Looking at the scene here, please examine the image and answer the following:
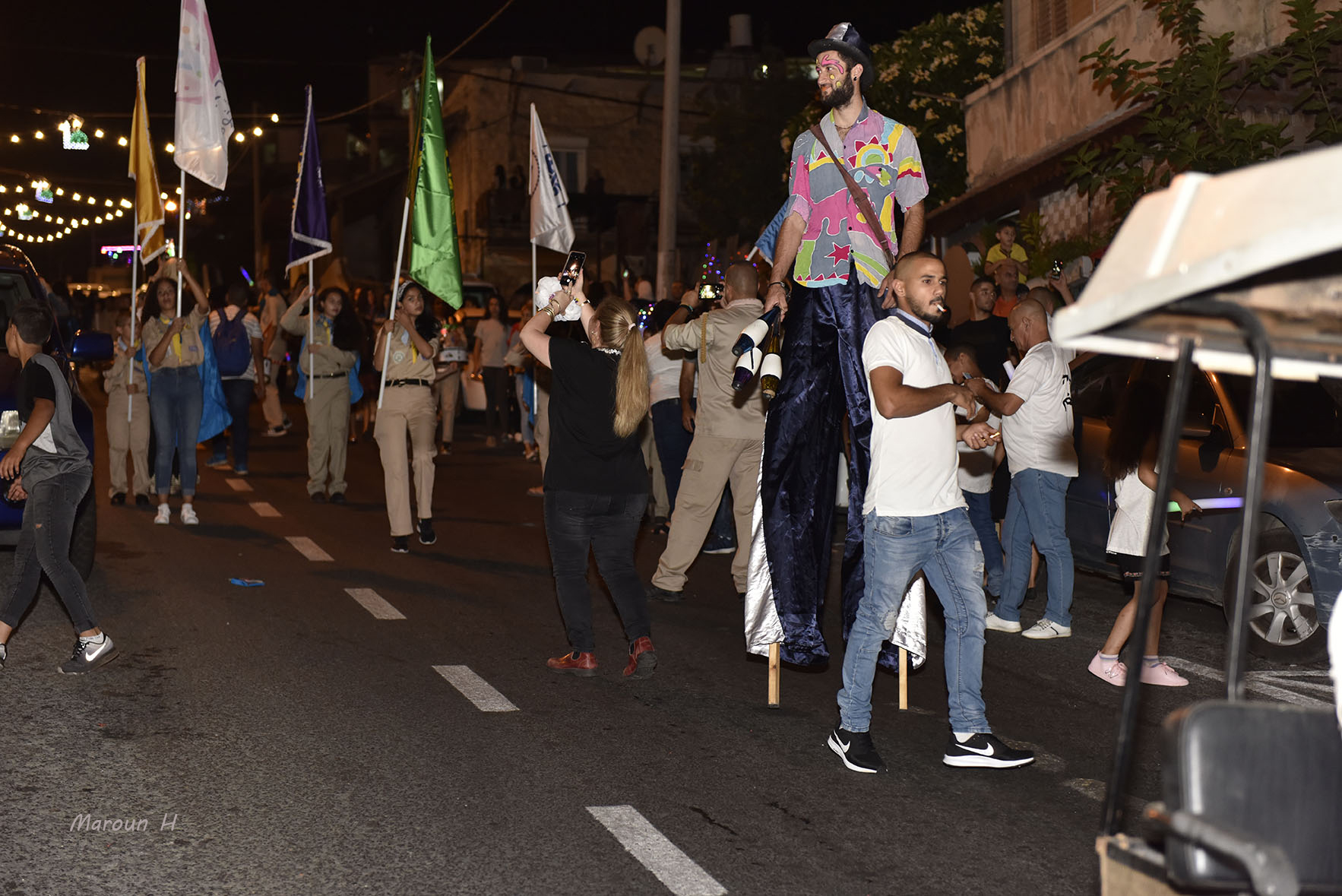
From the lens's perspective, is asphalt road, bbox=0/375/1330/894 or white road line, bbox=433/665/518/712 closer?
asphalt road, bbox=0/375/1330/894

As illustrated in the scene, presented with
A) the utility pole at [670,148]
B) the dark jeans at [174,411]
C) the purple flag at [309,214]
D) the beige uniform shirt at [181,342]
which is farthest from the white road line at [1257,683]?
the utility pole at [670,148]

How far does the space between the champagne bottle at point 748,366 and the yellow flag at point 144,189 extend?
9.40m

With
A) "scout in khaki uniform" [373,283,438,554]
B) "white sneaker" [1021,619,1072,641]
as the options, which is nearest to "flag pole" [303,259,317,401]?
"scout in khaki uniform" [373,283,438,554]

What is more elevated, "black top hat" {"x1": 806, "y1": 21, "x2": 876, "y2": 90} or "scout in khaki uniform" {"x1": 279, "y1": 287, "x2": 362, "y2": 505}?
"black top hat" {"x1": 806, "y1": 21, "x2": 876, "y2": 90}

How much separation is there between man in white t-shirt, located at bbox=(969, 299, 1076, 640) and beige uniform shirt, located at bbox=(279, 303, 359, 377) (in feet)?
25.4

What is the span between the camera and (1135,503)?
7.85 meters

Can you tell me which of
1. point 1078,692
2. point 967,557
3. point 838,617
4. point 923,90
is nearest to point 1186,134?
point 838,617

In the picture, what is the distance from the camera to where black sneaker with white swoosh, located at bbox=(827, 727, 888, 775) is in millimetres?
6117

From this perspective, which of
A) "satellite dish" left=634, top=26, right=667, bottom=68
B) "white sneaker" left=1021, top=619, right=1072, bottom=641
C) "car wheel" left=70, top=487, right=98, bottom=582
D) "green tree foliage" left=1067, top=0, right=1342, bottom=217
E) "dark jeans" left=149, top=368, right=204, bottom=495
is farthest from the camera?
"satellite dish" left=634, top=26, right=667, bottom=68

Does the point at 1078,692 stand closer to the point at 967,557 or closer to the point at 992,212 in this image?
the point at 967,557

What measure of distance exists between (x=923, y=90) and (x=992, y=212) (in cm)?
863

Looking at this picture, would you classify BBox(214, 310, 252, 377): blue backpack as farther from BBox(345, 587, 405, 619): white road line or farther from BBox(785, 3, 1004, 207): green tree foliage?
BBox(785, 3, 1004, 207): green tree foliage

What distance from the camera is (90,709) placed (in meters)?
6.86

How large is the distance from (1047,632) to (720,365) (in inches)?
102
